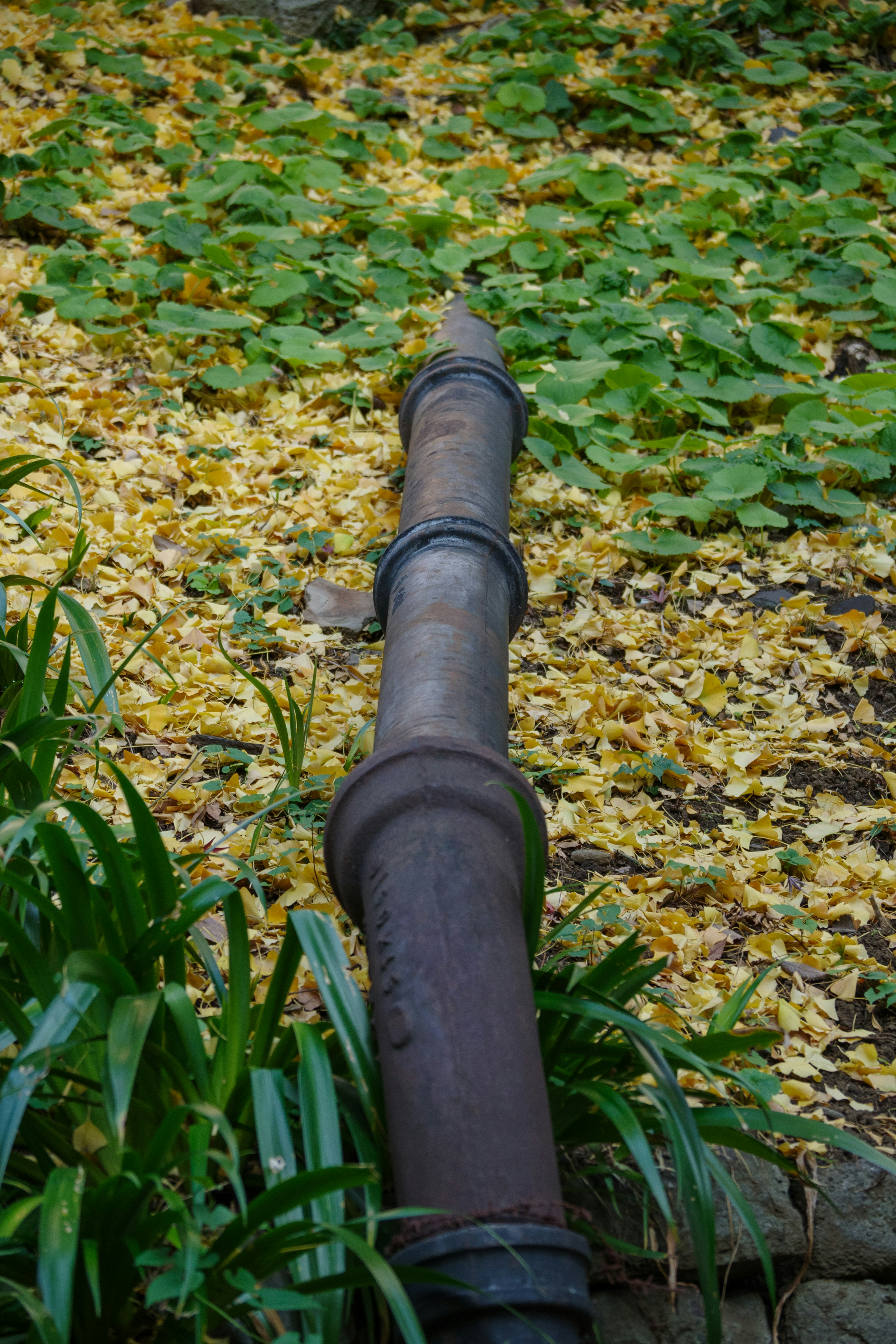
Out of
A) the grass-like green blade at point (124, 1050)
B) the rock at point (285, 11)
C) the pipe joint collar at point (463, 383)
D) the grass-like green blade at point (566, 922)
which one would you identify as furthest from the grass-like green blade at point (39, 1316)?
the rock at point (285, 11)

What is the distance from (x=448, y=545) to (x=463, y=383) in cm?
117

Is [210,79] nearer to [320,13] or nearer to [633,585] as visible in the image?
[320,13]

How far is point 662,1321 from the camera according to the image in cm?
164

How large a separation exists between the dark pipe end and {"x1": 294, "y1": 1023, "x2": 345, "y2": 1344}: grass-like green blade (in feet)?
0.29

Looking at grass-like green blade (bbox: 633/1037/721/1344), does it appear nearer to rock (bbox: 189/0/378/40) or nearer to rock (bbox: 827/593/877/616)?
rock (bbox: 827/593/877/616)

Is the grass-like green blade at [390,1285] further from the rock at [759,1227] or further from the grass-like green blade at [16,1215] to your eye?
the rock at [759,1227]

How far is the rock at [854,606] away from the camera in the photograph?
336 centimetres

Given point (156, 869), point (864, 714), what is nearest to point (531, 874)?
point (156, 869)

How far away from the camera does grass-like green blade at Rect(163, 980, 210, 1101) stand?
1501mm

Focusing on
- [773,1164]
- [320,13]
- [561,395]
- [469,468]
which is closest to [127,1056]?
[773,1164]

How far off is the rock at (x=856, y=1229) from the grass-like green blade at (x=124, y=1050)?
1.18 meters

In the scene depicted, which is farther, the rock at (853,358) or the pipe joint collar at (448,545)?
the rock at (853,358)

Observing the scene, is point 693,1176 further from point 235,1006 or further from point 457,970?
point 235,1006

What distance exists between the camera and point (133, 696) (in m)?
2.81
